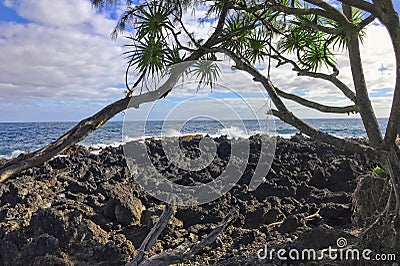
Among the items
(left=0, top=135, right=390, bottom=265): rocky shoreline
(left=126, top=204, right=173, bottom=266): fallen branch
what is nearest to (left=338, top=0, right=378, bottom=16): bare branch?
(left=0, top=135, right=390, bottom=265): rocky shoreline

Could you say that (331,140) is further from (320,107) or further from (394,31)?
(394,31)

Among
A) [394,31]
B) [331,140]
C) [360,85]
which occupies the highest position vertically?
[394,31]

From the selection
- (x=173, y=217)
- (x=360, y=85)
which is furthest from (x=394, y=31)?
(x=173, y=217)

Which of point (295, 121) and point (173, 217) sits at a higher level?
point (295, 121)

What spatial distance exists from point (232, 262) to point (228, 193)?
204cm

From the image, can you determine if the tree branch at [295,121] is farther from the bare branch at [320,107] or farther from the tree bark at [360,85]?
the bare branch at [320,107]

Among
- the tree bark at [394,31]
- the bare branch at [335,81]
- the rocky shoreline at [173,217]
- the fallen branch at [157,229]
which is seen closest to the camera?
the tree bark at [394,31]

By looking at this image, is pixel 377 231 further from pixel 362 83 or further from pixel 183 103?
pixel 183 103

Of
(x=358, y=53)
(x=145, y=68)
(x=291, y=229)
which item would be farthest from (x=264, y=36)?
(x=291, y=229)

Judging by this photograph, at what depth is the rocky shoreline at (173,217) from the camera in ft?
11.8

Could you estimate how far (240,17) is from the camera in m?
3.99

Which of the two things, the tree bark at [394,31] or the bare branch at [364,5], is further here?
the bare branch at [364,5]

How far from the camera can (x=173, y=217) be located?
184 inches

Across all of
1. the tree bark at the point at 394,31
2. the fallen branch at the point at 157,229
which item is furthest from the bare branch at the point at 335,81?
the fallen branch at the point at 157,229
